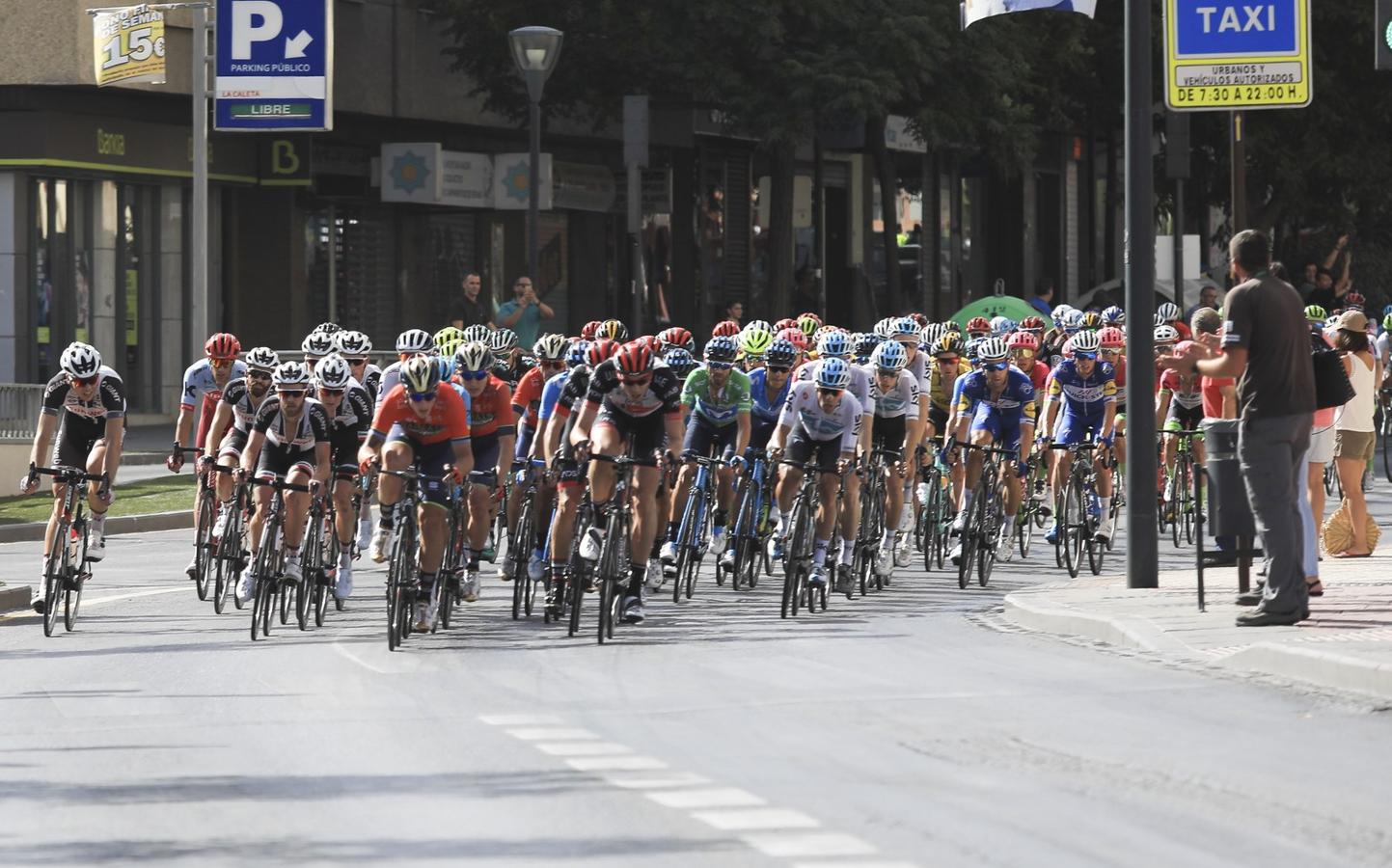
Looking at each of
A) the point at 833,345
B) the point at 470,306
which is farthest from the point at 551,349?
the point at 470,306

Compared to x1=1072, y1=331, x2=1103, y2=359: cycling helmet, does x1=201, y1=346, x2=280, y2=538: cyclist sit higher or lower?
lower

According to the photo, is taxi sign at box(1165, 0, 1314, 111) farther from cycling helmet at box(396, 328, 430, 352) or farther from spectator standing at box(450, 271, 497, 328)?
spectator standing at box(450, 271, 497, 328)

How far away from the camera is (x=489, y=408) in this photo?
56.0ft

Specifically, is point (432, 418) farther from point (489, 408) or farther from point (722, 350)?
point (722, 350)

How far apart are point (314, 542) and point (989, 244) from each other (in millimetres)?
45433

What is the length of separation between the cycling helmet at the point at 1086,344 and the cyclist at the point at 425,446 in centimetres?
649

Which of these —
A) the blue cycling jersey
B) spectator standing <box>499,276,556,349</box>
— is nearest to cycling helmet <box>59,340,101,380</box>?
the blue cycling jersey

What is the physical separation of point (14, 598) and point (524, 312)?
1301 centimetres

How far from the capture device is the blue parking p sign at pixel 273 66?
93.6 feet

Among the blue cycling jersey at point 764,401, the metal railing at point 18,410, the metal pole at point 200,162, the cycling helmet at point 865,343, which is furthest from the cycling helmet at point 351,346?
the metal pole at point 200,162

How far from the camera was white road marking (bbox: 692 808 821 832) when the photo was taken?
326 inches

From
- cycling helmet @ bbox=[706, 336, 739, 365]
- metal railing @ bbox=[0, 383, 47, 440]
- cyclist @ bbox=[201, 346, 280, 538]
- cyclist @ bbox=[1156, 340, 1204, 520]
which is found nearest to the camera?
cyclist @ bbox=[201, 346, 280, 538]

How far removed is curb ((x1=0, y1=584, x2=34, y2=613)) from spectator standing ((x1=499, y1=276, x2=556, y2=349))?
1198cm

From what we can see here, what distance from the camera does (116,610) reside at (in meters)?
17.1
